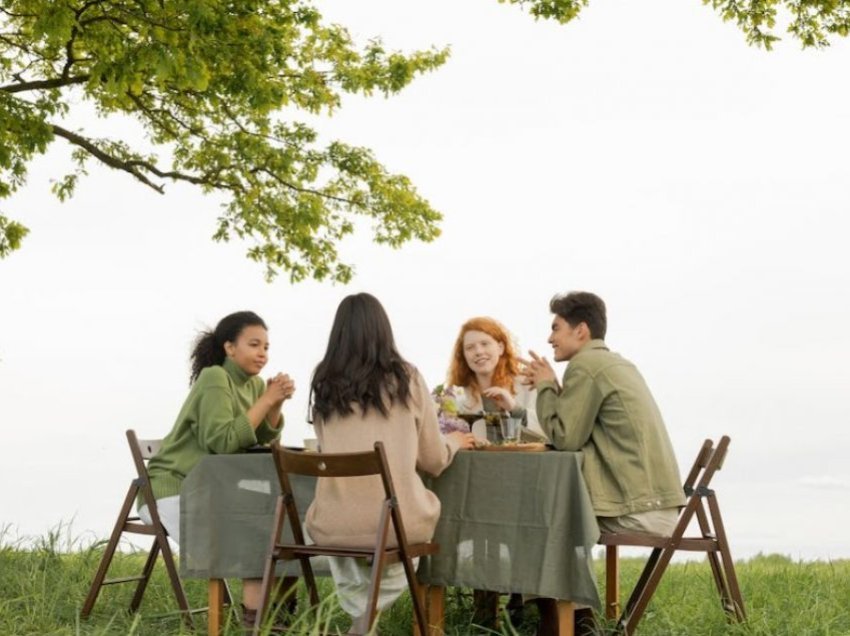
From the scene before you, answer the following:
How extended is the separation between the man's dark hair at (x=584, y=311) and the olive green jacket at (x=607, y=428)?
0.58 ft

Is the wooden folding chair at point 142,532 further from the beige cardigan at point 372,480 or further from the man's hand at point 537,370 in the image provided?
the man's hand at point 537,370

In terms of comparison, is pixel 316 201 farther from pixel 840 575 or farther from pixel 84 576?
pixel 840 575

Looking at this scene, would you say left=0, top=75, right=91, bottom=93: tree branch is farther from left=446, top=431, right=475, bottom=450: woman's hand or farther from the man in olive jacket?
the man in olive jacket

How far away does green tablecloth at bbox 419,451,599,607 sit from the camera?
5.14 meters

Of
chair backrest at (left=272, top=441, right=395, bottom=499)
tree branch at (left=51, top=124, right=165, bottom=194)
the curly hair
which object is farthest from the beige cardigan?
tree branch at (left=51, top=124, right=165, bottom=194)

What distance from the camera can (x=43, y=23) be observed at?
29.0ft

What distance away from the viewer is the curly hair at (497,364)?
267 inches

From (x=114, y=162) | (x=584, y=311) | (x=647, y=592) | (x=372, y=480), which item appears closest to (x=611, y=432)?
(x=584, y=311)

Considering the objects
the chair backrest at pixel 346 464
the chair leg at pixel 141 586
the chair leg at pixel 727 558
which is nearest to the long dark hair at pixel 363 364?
the chair backrest at pixel 346 464

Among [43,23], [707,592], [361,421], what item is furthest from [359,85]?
[361,421]

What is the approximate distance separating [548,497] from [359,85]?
7587 millimetres

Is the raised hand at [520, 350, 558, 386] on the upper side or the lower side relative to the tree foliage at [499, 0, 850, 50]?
lower

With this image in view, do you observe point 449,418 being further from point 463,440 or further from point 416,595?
point 416,595

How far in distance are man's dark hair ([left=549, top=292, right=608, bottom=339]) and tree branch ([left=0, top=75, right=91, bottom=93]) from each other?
283 inches
